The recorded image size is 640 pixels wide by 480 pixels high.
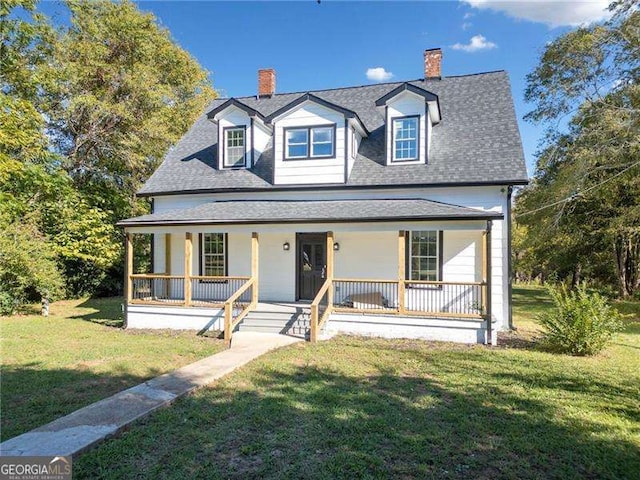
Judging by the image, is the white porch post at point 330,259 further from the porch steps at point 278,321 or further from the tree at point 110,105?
the tree at point 110,105

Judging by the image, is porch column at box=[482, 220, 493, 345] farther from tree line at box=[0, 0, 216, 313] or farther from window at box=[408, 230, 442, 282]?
tree line at box=[0, 0, 216, 313]

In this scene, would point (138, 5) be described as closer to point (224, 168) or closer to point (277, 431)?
point (224, 168)

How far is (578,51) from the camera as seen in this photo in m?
16.2

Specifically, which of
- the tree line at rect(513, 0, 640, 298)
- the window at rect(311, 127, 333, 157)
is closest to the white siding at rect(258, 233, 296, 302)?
the window at rect(311, 127, 333, 157)

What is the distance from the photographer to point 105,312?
14008 millimetres

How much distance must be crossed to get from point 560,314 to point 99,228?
A: 53.9ft

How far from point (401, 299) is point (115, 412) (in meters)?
6.63

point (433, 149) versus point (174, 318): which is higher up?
point (433, 149)

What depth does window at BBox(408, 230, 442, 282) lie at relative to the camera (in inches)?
444

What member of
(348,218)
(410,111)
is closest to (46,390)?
(348,218)

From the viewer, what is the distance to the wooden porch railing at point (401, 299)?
947cm

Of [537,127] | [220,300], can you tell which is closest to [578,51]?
[537,127]

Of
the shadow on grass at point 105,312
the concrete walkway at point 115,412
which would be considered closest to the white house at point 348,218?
the shadow on grass at point 105,312

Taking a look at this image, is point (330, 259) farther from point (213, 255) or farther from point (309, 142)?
point (213, 255)
